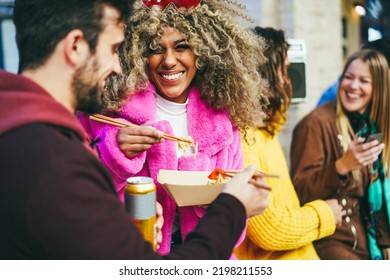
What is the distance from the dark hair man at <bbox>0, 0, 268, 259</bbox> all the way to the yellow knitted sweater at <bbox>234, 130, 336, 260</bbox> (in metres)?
0.61

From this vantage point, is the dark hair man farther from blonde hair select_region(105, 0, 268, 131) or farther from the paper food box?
blonde hair select_region(105, 0, 268, 131)

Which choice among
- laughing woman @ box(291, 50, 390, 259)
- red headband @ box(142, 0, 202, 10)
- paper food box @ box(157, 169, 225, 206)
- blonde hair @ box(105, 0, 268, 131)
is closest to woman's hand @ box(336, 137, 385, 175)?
laughing woman @ box(291, 50, 390, 259)

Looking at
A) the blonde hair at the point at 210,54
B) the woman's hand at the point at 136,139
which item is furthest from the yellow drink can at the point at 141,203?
the blonde hair at the point at 210,54

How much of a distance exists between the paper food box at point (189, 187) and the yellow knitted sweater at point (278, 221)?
337mm

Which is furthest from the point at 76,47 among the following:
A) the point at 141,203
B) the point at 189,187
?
the point at 189,187

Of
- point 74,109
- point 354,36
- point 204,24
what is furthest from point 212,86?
point 354,36

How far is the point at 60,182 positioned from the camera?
0.85 m

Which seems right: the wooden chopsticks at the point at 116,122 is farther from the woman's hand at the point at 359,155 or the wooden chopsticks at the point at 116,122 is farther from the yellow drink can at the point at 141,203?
the woman's hand at the point at 359,155

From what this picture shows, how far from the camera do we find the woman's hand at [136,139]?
4.58 ft

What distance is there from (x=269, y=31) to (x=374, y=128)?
0.76 meters

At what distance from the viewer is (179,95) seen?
164 cm

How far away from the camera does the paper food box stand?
132 centimetres

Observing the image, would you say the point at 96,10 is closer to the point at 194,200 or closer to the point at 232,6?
the point at 194,200
